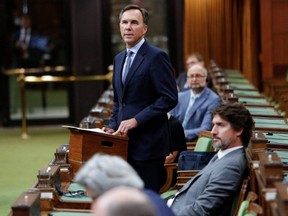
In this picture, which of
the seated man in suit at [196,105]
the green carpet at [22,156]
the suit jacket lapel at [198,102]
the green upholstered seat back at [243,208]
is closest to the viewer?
the green upholstered seat back at [243,208]

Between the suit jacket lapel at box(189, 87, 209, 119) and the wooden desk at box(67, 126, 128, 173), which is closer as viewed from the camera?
the wooden desk at box(67, 126, 128, 173)

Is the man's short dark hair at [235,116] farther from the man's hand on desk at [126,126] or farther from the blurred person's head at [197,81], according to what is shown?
the blurred person's head at [197,81]

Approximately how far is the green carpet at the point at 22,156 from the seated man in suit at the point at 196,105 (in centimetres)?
158

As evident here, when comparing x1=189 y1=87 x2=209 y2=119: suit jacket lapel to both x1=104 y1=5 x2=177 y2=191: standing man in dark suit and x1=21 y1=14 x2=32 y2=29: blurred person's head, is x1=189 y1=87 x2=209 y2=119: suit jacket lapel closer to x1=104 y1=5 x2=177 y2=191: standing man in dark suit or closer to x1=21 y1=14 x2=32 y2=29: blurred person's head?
x1=104 y1=5 x2=177 y2=191: standing man in dark suit

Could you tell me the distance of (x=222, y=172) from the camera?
4684 mm

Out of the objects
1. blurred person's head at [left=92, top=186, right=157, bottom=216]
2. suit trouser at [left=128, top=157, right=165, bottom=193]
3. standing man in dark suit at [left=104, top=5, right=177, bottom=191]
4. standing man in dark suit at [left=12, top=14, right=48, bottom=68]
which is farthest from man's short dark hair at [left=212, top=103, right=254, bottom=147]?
standing man in dark suit at [left=12, top=14, right=48, bottom=68]

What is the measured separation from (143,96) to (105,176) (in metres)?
2.28

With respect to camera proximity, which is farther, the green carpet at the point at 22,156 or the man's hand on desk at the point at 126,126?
the green carpet at the point at 22,156

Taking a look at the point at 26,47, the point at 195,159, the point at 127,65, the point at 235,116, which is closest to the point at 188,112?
the point at 195,159

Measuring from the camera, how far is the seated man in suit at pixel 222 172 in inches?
183

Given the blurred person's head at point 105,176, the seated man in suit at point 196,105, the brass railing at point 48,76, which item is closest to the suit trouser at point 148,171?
the blurred person's head at point 105,176

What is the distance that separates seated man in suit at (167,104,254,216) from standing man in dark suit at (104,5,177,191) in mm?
346

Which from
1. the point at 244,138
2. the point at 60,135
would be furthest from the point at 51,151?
the point at 244,138

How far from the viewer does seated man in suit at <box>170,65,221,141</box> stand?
26.0 feet
